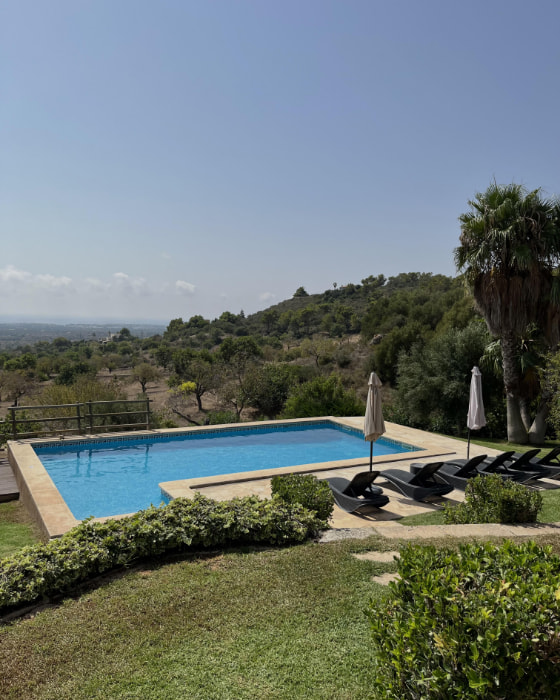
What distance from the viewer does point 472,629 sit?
224 centimetres

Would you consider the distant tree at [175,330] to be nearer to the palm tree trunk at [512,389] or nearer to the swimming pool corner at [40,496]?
the swimming pool corner at [40,496]

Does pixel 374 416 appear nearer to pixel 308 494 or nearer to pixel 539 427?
pixel 308 494

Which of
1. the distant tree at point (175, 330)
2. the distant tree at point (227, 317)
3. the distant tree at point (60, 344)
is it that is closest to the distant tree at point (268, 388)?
the distant tree at point (175, 330)

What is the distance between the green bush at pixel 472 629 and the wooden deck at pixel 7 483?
944 centimetres

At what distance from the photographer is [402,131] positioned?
17.2 meters

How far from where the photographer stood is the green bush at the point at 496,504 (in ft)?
21.0

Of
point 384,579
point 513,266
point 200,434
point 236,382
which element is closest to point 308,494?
point 384,579

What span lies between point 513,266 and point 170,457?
11.8 meters

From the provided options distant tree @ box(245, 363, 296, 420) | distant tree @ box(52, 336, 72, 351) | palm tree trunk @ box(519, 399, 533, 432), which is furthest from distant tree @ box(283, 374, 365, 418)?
distant tree @ box(52, 336, 72, 351)

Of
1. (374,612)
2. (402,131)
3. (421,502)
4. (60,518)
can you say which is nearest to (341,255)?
(402,131)

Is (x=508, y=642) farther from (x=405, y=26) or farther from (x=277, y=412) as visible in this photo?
(x=277, y=412)

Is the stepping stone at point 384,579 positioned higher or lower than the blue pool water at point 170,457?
higher

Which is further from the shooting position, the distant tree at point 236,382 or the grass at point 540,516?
the distant tree at point 236,382

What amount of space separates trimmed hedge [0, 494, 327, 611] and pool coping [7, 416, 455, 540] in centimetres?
155
